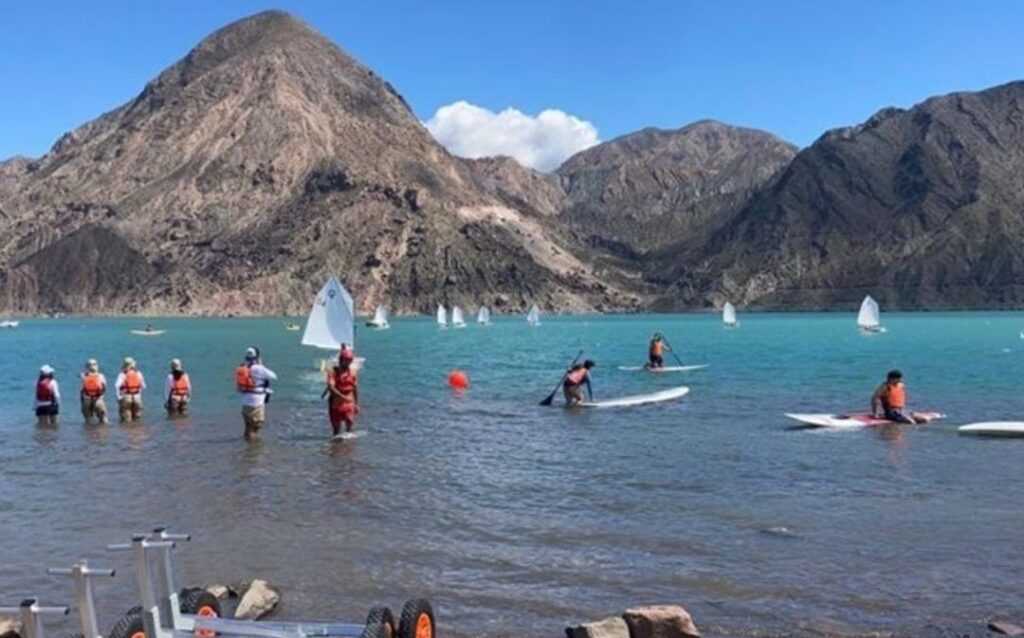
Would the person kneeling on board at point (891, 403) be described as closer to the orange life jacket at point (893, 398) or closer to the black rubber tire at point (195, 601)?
the orange life jacket at point (893, 398)

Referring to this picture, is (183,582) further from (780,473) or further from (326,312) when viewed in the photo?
(326,312)

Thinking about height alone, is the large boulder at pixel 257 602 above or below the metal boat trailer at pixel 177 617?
below

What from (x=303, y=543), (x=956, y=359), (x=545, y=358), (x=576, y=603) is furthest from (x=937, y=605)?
(x=545, y=358)

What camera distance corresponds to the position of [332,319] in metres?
43.1

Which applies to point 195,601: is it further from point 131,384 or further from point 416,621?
point 131,384

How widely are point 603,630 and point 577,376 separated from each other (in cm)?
2774

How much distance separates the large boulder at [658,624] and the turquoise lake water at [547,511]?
108 cm

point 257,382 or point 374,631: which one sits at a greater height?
point 257,382

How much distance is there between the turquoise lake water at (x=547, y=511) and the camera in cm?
1355

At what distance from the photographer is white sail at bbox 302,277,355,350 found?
41875 millimetres

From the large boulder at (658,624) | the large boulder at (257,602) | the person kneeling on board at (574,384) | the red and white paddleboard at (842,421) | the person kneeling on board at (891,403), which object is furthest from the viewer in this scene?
the person kneeling on board at (574,384)

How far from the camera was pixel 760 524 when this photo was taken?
57.6 feet

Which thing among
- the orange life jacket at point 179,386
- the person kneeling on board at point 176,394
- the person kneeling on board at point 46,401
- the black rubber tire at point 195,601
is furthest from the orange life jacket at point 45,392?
the black rubber tire at point 195,601

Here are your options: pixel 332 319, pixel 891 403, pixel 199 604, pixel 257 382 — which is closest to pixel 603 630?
pixel 199 604
